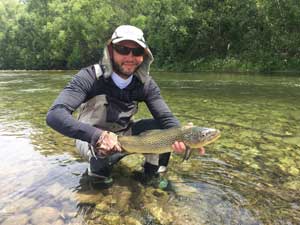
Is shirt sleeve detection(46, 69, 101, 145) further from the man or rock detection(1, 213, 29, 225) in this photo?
rock detection(1, 213, 29, 225)

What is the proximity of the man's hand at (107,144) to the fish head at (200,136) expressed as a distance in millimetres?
768

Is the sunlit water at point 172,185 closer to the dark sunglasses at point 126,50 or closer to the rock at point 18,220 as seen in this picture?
the rock at point 18,220

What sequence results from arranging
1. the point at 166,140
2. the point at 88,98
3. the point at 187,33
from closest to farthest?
the point at 166,140
the point at 88,98
the point at 187,33

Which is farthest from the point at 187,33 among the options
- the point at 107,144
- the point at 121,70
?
the point at 107,144

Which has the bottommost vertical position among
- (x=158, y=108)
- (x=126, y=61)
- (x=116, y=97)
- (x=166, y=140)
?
(x=166, y=140)

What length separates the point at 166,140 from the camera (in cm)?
404

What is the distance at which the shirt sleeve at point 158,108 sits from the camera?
4.57 meters

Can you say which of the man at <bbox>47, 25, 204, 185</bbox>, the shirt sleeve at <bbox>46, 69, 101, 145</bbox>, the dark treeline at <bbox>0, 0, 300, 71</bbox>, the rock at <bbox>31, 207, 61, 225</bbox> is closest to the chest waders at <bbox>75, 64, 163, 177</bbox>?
the man at <bbox>47, 25, 204, 185</bbox>

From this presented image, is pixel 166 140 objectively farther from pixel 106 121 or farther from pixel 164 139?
pixel 106 121

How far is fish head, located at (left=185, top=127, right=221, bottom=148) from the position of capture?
150 inches

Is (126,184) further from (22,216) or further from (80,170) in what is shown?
(22,216)

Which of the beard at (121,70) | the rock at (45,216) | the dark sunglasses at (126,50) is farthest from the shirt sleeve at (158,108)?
the rock at (45,216)

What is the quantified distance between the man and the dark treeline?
96.7ft

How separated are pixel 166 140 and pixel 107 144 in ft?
2.16
